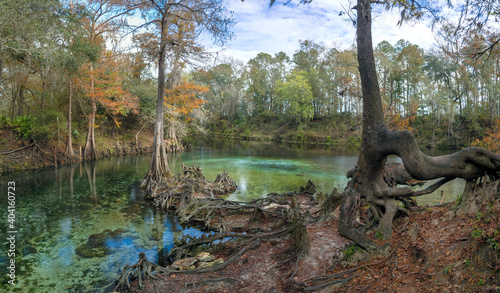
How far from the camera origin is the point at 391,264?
14.2ft

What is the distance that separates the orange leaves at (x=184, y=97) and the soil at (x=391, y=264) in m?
21.6

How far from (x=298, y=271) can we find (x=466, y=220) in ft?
9.04

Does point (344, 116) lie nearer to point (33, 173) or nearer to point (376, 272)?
point (33, 173)

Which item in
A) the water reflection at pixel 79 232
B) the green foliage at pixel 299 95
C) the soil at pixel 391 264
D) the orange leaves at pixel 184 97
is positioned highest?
the green foliage at pixel 299 95

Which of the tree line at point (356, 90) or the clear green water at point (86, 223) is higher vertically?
the tree line at point (356, 90)

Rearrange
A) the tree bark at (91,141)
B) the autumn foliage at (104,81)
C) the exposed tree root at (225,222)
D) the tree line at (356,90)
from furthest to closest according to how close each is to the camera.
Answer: the tree line at (356,90)
the tree bark at (91,141)
the autumn foliage at (104,81)
the exposed tree root at (225,222)

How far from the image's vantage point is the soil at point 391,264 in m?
3.52

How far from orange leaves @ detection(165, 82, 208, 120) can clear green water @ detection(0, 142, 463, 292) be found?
10.1 meters

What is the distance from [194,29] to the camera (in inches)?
556

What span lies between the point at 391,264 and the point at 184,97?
24.3 meters

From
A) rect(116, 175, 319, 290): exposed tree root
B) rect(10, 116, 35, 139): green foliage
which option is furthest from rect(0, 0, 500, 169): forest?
rect(116, 175, 319, 290): exposed tree root

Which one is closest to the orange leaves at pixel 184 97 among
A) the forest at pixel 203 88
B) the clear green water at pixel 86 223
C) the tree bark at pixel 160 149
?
the forest at pixel 203 88

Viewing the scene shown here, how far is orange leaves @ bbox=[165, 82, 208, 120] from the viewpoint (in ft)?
84.8

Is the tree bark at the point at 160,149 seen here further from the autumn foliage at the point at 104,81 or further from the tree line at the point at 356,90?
the autumn foliage at the point at 104,81
